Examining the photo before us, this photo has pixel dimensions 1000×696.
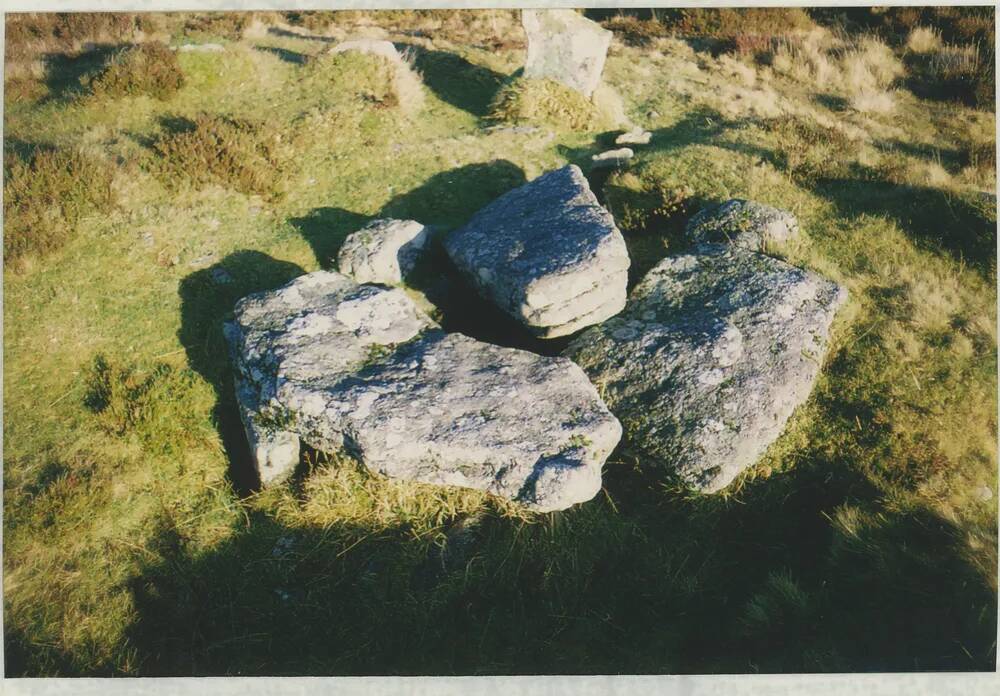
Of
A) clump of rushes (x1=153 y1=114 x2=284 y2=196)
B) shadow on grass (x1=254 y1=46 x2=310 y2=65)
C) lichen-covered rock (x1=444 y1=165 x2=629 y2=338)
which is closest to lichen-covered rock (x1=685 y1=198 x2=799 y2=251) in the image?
lichen-covered rock (x1=444 y1=165 x2=629 y2=338)

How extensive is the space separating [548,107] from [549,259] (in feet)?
19.5

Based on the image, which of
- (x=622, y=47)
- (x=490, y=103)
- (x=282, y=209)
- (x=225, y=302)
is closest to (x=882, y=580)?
(x=225, y=302)

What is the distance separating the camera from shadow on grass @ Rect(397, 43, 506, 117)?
12.5 meters

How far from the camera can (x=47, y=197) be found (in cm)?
805

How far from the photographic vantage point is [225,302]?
7793 mm

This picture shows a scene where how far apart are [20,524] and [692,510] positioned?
6528mm

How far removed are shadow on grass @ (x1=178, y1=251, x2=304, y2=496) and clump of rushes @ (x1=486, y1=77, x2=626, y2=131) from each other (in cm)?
573

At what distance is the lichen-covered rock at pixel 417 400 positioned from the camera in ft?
18.9

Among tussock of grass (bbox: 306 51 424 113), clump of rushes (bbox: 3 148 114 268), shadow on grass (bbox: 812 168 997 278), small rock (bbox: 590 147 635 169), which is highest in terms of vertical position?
tussock of grass (bbox: 306 51 424 113)

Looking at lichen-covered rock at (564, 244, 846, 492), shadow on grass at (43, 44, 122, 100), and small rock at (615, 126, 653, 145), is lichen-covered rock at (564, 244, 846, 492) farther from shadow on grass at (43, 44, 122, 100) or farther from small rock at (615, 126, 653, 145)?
shadow on grass at (43, 44, 122, 100)

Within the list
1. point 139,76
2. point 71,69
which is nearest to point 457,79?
point 139,76

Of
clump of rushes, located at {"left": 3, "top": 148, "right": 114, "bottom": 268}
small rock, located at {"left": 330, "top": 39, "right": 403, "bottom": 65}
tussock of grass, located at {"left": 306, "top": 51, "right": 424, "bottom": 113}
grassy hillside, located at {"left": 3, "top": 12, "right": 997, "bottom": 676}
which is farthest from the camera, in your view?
small rock, located at {"left": 330, "top": 39, "right": 403, "bottom": 65}

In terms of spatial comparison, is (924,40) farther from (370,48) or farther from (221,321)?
(221,321)

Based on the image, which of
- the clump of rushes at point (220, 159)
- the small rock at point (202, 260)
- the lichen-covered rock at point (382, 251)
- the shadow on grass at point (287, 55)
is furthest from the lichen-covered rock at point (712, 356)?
the shadow on grass at point (287, 55)
